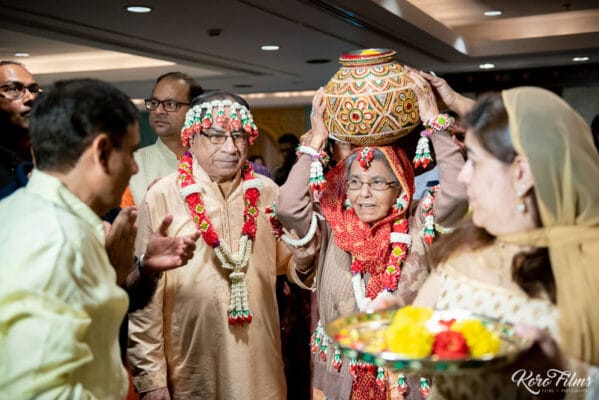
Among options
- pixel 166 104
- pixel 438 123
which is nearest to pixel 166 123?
pixel 166 104

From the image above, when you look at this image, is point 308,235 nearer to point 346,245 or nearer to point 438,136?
point 346,245

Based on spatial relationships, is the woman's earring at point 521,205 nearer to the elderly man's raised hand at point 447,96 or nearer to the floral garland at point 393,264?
the floral garland at point 393,264

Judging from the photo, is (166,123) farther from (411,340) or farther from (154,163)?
(411,340)

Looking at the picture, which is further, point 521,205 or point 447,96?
point 447,96

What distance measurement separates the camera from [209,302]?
3.19m

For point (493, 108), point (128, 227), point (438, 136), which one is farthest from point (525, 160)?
point (128, 227)

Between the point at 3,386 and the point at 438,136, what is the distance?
1786 mm

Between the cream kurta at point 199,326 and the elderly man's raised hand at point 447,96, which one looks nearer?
the elderly man's raised hand at point 447,96

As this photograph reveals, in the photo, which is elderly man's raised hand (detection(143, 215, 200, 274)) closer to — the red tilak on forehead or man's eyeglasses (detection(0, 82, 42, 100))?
the red tilak on forehead

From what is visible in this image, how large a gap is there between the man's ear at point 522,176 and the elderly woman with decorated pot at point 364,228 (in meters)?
0.82

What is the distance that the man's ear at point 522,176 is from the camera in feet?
6.30

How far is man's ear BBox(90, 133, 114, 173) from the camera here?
178 centimetres

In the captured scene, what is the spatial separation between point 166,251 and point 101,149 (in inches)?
30.2

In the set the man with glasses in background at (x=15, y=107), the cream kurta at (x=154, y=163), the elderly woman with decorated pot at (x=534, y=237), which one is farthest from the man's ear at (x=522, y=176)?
the cream kurta at (x=154, y=163)
